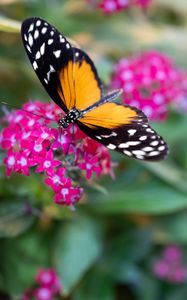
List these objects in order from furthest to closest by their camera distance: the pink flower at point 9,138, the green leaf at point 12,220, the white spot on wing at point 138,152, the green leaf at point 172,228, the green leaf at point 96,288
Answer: the green leaf at point 172,228, the green leaf at point 96,288, the green leaf at point 12,220, the pink flower at point 9,138, the white spot on wing at point 138,152

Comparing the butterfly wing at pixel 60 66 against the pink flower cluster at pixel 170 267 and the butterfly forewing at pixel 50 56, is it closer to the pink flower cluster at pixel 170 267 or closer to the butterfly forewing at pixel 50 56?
the butterfly forewing at pixel 50 56

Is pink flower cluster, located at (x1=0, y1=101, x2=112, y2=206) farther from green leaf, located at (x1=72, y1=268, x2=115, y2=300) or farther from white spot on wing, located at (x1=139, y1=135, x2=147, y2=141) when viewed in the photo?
green leaf, located at (x1=72, y1=268, x2=115, y2=300)

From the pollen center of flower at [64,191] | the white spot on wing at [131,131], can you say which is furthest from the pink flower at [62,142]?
the white spot on wing at [131,131]

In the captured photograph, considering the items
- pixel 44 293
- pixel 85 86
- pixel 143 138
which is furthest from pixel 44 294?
pixel 143 138

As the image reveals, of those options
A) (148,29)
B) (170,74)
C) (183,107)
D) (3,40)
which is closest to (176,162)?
(183,107)

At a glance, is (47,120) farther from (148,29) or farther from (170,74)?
(148,29)

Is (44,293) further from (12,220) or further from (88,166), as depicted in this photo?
(88,166)

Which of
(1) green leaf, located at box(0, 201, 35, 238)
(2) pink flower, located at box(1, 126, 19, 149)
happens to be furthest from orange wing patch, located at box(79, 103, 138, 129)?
(1) green leaf, located at box(0, 201, 35, 238)
